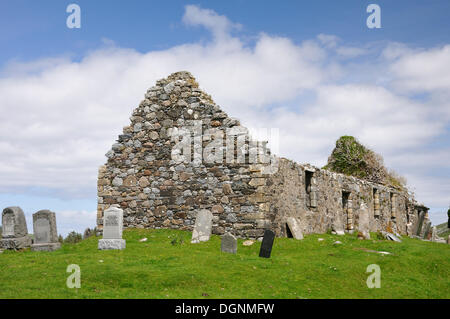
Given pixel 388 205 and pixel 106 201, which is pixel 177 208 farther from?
pixel 388 205

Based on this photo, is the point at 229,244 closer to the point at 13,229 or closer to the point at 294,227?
the point at 294,227

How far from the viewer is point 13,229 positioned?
48.1 ft

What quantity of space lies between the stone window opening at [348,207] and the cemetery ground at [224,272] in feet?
26.7

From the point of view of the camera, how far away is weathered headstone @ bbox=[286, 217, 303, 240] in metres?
16.0

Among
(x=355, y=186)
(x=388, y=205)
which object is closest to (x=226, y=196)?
(x=355, y=186)

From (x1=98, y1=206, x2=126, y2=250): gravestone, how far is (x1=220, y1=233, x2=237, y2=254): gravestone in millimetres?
3342

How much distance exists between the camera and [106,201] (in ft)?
59.5

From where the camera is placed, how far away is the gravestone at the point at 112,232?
1387 cm

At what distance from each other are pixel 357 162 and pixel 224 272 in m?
23.8

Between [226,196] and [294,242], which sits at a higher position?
[226,196]

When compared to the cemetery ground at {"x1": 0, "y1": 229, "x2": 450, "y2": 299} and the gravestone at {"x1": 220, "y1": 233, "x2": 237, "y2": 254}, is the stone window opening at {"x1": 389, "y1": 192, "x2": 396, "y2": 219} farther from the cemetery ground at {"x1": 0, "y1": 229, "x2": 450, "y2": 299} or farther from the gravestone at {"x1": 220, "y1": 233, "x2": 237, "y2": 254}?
the gravestone at {"x1": 220, "y1": 233, "x2": 237, "y2": 254}

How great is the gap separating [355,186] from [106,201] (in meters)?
13.7

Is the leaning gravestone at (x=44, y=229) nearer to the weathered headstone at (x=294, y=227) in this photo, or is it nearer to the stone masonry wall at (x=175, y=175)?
the stone masonry wall at (x=175, y=175)

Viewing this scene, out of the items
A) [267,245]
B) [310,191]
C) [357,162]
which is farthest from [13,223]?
[357,162]
